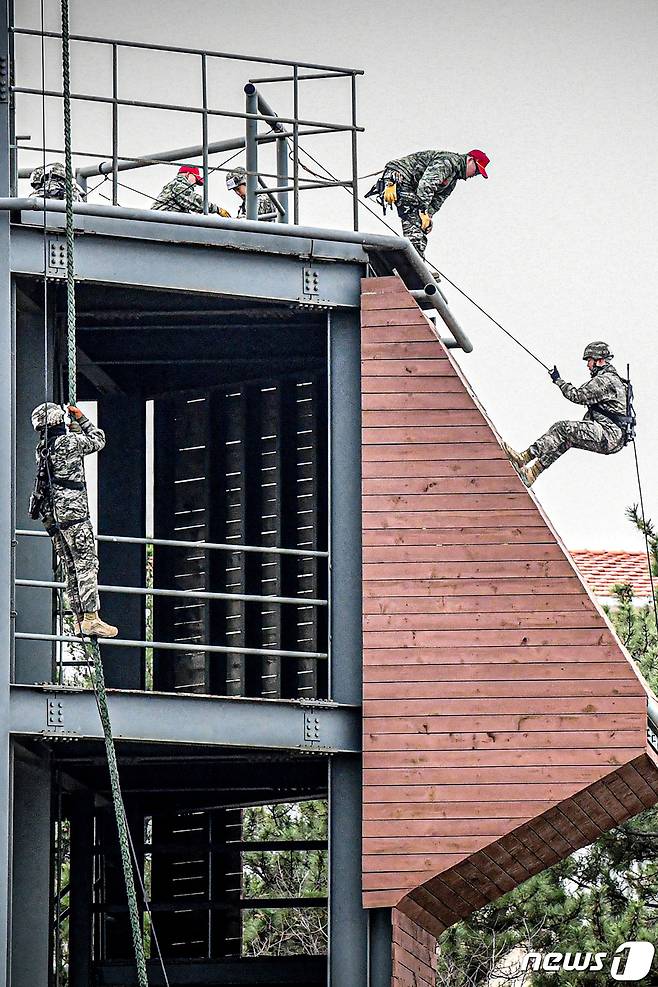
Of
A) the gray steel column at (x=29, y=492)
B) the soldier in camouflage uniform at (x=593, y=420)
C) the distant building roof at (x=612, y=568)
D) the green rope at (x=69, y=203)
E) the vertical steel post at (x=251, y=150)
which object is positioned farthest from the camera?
the distant building roof at (x=612, y=568)

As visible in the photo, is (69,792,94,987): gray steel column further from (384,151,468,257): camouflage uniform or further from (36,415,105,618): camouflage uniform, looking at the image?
(384,151,468,257): camouflage uniform

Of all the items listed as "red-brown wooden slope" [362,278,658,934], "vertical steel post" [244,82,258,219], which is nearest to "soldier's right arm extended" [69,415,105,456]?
"red-brown wooden slope" [362,278,658,934]

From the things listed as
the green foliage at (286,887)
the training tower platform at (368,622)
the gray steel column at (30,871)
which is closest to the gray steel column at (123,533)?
the training tower platform at (368,622)

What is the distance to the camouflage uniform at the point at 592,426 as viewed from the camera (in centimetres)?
1730

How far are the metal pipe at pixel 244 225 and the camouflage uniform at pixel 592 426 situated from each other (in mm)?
2094

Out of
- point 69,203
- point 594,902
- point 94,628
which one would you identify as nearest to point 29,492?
point 94,628

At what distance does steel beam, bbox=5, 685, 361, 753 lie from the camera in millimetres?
14164

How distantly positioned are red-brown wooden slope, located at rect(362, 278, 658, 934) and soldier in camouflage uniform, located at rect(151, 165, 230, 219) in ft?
6.70

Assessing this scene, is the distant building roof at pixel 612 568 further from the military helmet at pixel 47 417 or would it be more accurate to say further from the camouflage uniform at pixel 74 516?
the military helmet at pixel 47 417

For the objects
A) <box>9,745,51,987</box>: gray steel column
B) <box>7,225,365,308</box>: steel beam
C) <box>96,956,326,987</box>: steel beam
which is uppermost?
<box>7,225,365,308</box>: steel beam

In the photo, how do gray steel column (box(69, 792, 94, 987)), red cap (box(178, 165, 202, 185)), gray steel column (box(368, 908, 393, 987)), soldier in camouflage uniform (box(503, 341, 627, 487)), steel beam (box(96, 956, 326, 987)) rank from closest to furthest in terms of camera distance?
gray steel column (box(368, 908, 393, 987)), red cap (box(178, 165, 202, 185)), soldier in camouflage uniform (box(503, 341, 627, 487)), gray steel column (box(69, 792, 94, 987)), steel beam (box(96, 956, 326, 987))

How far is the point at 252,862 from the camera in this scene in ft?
99.3

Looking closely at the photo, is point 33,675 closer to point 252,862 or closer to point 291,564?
point 291,564

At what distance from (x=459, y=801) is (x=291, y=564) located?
12.5ft
